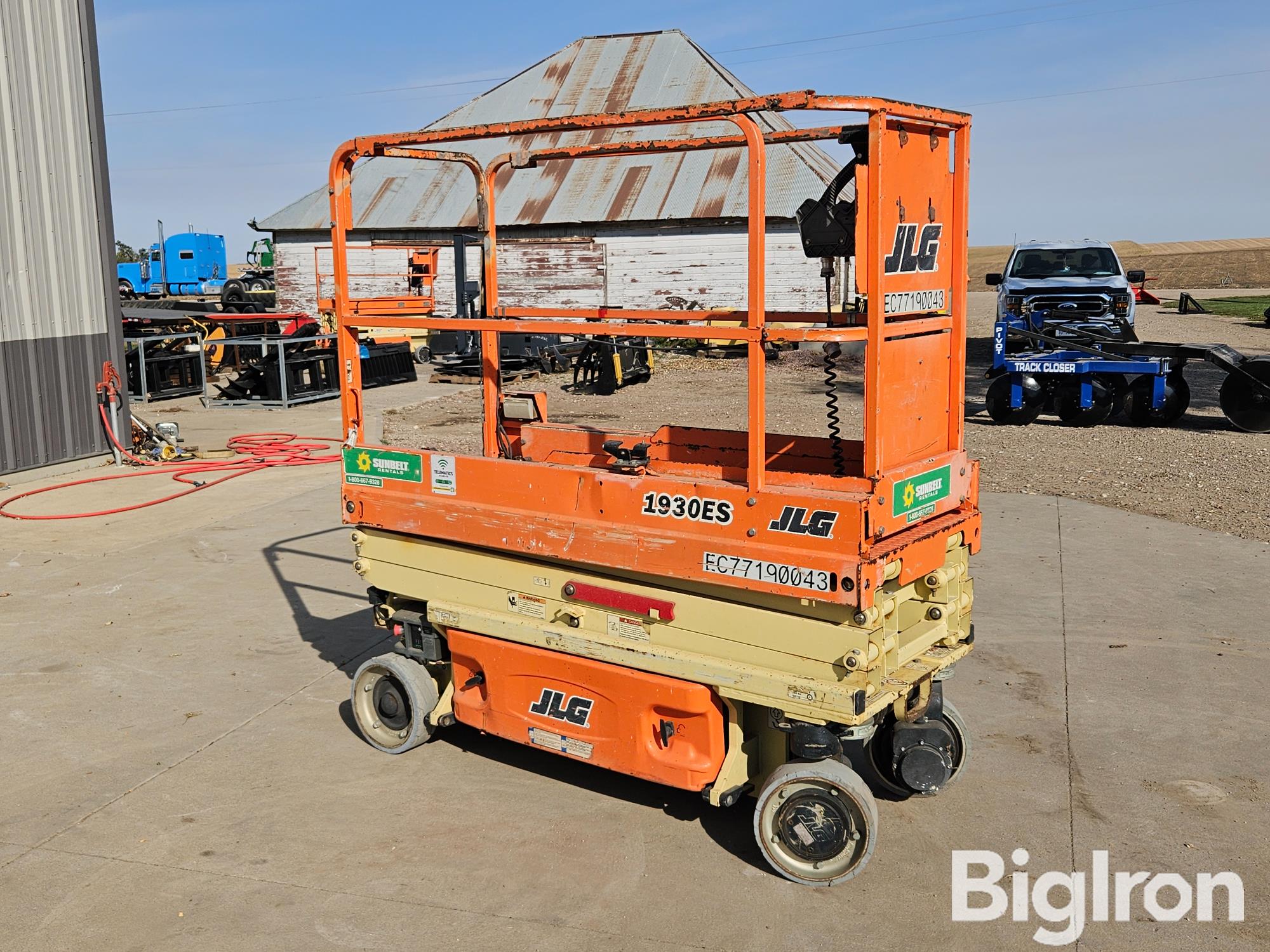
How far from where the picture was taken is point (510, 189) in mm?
31859

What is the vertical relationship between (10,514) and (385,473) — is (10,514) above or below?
below

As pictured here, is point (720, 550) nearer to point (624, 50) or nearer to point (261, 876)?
point (261, 876)

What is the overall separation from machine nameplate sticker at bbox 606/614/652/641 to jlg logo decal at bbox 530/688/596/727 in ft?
1.15

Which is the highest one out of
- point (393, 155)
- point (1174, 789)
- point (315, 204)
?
point (315, 204)

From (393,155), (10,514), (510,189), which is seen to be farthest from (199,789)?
(510,189)

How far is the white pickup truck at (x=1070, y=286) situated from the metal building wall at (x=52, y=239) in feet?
44.7

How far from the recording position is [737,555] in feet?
14.9

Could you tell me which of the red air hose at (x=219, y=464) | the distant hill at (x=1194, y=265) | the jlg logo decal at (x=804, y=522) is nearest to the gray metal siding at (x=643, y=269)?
the red air hose at (x=219, y=464)

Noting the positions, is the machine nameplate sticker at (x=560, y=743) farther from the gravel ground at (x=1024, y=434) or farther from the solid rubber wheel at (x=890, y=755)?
the gravel ground at (x=1024, y=434)

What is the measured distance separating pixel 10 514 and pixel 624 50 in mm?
28335

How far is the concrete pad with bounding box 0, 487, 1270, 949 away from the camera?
431 centimetres

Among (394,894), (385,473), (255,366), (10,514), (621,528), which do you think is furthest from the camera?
(255,366)

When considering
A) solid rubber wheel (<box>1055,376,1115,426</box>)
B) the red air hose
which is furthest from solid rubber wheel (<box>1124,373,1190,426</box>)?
the red air hose

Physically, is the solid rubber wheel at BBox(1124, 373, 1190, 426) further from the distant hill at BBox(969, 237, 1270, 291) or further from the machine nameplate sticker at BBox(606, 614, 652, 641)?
the distant hill at BBox(969, 237, 1270, 291)
